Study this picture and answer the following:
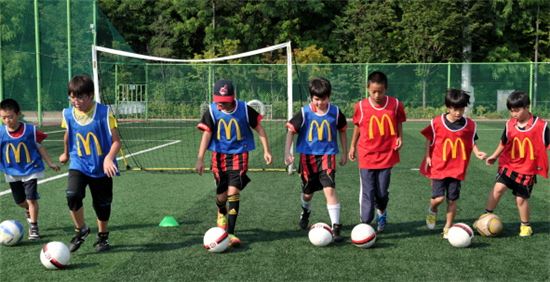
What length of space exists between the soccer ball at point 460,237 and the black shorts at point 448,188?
479 mm

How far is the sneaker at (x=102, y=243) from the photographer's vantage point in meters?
5.36

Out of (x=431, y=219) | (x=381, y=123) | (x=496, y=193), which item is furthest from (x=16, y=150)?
(x=496, y=193)

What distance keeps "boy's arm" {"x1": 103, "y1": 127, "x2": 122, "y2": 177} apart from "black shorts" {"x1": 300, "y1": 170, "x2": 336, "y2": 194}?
80.1 inches

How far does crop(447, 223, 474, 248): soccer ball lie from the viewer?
535 centimetres

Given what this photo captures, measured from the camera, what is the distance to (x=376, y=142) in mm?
5844

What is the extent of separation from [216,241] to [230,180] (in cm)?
75

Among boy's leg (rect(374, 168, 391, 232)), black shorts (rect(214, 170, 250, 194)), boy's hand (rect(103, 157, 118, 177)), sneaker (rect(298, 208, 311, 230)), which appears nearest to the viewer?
boy's hand (rect(103, 157, 118, 177))

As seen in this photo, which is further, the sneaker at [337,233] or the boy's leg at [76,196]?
the sneaker at [337,233]

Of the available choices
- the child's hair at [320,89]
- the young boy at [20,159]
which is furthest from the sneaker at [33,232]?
the child's hair at [320,89]

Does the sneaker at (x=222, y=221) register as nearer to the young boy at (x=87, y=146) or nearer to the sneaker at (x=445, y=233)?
the young boy at (x=87, y=146)

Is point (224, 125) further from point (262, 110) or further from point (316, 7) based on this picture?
point (316, 7)

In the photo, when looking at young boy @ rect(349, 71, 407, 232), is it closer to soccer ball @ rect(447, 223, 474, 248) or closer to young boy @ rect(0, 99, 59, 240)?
soccer ball @ rect(447, 223, 474, 248)

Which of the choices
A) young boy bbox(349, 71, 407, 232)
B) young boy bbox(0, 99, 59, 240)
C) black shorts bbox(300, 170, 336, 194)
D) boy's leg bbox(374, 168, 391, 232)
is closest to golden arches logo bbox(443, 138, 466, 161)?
young boy bbox(349, 71, 407, 232)

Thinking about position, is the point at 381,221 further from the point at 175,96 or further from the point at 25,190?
the point at 175,96
